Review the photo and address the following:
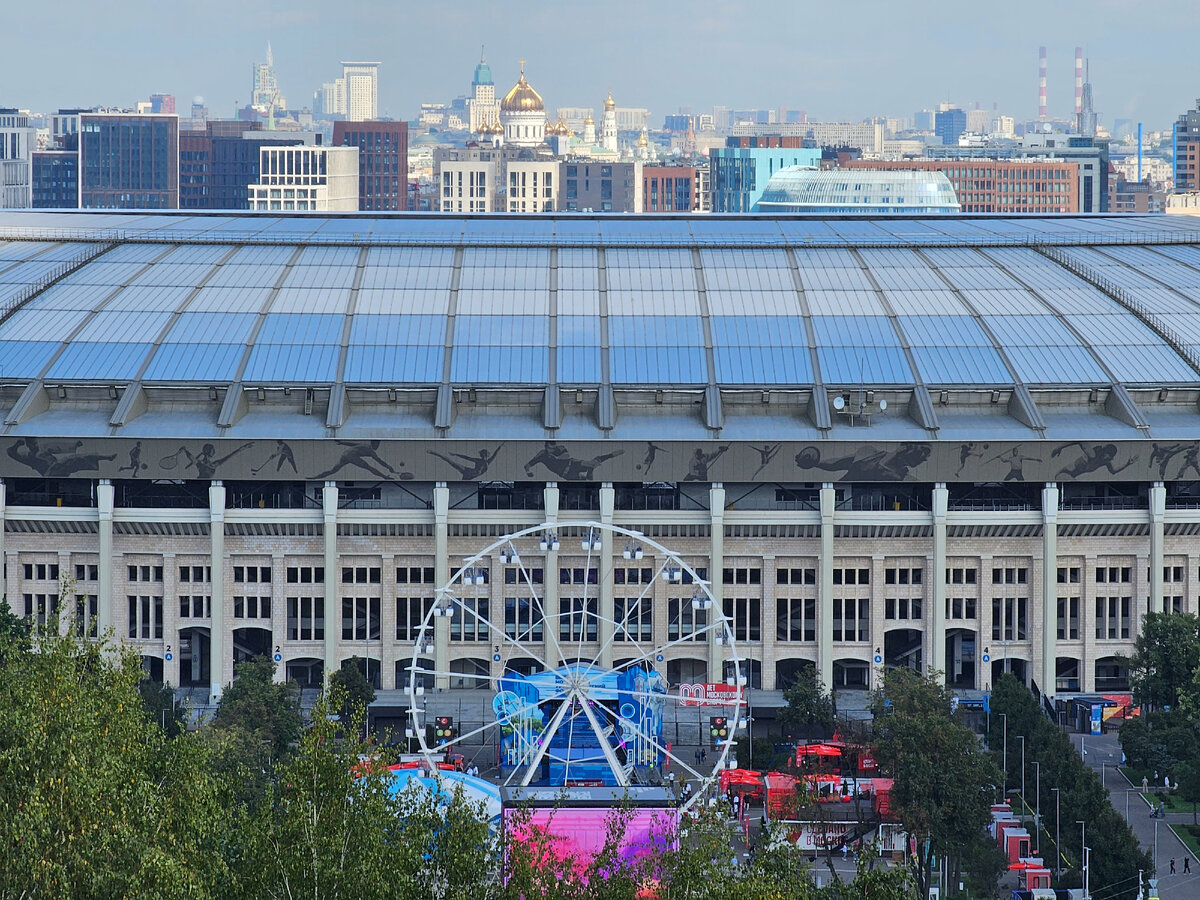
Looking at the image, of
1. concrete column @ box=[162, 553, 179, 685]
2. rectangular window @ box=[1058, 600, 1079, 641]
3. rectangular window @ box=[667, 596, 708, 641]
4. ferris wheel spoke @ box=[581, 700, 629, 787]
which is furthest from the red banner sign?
concrete column @ box=[162, 553, 179, 685]

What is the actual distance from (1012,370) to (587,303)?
77.9 feet

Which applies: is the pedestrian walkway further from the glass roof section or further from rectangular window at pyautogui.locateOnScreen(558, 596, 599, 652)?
rectangular window at pyautogui.locateOnScreen(558, 596, 599, 652)

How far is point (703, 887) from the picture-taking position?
49.5m

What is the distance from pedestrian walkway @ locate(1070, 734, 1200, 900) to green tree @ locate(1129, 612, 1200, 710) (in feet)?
11.1

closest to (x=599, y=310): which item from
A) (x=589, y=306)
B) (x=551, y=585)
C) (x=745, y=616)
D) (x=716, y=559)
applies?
(x=589, y=306)

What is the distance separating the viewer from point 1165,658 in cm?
9338

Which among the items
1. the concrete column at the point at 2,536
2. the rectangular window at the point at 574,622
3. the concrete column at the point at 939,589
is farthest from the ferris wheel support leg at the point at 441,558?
the concrete column at the point at 939,589

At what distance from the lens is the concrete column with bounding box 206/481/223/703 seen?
99.9 meters

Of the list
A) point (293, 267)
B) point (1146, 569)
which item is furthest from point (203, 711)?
point (1146, 569)

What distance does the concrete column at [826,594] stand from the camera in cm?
10038

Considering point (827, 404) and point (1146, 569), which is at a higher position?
point (827, 404)

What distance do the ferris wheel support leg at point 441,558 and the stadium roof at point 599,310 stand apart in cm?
400

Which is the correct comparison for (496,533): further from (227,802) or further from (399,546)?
(227,802)

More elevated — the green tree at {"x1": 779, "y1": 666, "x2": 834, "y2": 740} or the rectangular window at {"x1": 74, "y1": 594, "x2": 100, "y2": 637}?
the rectangular window at {"x1": 74, "y1": 594, "x2": 100, "y2": 637}
